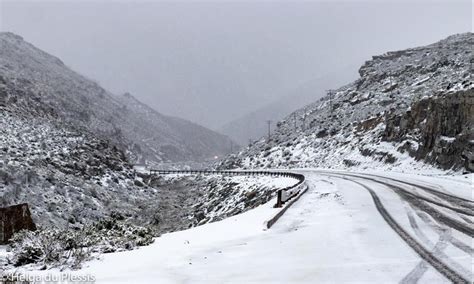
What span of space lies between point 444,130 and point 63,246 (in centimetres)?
3061

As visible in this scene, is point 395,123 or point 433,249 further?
point 395,123

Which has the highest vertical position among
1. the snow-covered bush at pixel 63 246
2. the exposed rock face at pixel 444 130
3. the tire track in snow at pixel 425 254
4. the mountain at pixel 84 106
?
the mountain at pixel 84 106

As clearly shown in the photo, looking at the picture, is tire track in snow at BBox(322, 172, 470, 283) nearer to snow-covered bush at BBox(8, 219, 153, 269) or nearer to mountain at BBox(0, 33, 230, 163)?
snow-covered bush at BBox(8, 219, 153, 269)

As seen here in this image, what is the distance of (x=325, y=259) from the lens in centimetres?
724

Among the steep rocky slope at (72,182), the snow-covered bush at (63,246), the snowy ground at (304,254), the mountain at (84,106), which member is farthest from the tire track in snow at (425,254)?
the mountain at (84,106)

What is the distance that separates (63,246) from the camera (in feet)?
28.0

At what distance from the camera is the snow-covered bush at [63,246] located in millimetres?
7996

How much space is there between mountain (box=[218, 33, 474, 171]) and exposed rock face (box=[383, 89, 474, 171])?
0.25ft

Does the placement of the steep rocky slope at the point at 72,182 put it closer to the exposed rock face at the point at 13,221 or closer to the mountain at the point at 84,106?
the exposed rock face at the point at 13,221

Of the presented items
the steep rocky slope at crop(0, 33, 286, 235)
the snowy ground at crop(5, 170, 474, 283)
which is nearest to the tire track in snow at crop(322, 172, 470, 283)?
the snowy ground at crop(5, 170, 474, 283)

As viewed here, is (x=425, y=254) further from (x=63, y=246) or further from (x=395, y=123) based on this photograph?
(x=395, y=123)

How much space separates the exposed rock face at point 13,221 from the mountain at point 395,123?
25447mm

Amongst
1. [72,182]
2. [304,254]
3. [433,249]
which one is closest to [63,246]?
[304,254]

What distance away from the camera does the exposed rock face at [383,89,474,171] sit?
1075 inches
